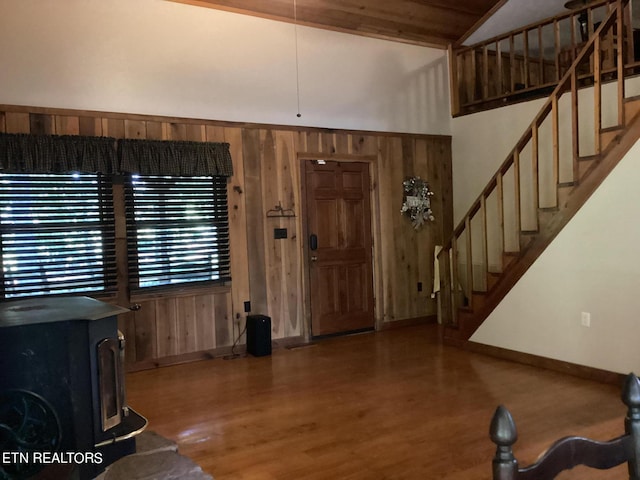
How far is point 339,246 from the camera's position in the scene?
6.25m

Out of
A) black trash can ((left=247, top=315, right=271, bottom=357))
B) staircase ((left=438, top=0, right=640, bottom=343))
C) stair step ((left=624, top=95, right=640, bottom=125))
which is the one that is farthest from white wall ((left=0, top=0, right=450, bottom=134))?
stair step ((left=624, top=95, right=640, bottom=125))

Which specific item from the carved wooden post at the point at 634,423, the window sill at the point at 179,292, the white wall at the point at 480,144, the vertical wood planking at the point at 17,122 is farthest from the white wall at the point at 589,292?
the vertical wood planking at the point at 17,122

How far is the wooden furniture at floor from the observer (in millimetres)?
1011

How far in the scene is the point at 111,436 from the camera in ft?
9.37

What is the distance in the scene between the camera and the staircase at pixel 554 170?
435cm

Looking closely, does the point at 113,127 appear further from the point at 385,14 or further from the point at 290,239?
the point at 385,14

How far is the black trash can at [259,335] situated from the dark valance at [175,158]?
151cm

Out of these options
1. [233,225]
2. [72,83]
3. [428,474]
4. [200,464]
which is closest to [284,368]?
[233,225]

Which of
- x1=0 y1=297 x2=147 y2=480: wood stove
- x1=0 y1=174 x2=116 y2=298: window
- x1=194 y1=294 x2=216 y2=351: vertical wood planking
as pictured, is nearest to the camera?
x1=0 y1=297 x2=147 y2=480: wood stove

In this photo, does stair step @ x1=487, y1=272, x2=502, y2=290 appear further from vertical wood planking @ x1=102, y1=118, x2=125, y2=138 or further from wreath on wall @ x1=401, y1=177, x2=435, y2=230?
vertical wood planking @ x1=102, y1=118, x2=125, y2=138

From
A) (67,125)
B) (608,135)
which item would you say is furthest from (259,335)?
(608,135)

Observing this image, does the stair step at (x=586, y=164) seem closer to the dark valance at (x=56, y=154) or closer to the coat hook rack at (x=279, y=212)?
the coat hook rack at (x=279, y=212)

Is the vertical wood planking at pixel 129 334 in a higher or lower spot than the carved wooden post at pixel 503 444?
lower

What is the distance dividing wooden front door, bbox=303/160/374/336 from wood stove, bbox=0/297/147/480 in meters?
3.35
